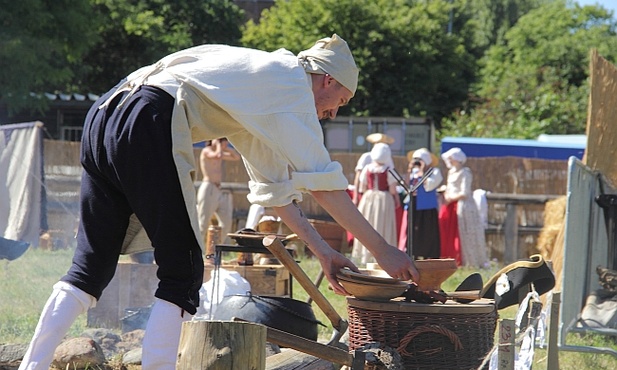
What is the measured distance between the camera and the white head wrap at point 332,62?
3.16m

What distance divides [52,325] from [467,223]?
9.93 meters

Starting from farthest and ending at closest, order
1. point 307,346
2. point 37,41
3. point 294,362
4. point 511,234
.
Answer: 1. point 37,41
2. point 511,234
3. point 294,362
4. point 307,346

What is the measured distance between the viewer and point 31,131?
387 inches

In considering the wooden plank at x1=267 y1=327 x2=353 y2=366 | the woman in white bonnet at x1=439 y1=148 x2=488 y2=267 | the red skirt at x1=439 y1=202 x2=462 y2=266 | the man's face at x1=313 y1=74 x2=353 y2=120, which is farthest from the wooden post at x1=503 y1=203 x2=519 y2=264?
the man's face at x1=313 y1=74 x2=353 y2=120

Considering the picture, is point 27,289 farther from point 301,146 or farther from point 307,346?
point 301,146

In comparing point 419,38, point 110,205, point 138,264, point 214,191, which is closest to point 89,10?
point 214,191

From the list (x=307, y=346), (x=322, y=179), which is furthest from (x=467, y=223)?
(x=322, y=179)

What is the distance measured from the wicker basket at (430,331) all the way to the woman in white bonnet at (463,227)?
28.7 ft

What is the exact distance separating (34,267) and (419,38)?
2681 cm

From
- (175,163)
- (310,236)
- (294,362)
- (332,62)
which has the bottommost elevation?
(294,362)

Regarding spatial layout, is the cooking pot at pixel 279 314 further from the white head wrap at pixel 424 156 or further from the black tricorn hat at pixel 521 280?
the white head wrap at pixel 424 156

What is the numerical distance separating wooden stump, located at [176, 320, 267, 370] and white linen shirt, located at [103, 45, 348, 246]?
0.50m

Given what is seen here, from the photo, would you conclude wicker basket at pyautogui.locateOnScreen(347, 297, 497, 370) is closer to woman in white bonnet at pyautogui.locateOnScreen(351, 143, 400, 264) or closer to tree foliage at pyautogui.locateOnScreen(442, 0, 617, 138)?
woman in white bonnet at pyautogui.locateOnScreen(351, 143, 400, 264)

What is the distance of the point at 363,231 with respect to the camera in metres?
2.99
